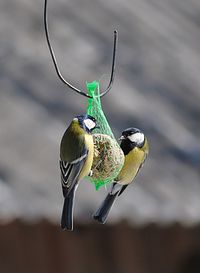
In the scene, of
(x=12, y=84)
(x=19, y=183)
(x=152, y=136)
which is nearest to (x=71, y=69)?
(x=12, y=84)

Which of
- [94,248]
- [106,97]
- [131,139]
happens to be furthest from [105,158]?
[106,97]

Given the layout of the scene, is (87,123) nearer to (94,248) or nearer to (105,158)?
(105,158)

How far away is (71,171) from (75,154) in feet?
0.19

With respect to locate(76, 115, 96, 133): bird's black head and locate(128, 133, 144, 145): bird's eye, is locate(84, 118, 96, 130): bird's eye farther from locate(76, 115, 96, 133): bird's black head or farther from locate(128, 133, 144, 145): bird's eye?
locate(128, 133, 144, 145): bird's eye

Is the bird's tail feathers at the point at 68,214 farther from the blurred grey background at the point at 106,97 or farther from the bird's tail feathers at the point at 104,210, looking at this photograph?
the blurred grey background at the point at 106,97

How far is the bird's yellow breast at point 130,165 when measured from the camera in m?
3.66

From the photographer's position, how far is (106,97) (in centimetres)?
741

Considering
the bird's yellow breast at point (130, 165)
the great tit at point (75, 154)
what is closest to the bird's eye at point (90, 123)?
the great tit at point (75, 154)

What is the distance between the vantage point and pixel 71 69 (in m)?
7.79

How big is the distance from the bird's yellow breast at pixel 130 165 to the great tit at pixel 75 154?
0.26m

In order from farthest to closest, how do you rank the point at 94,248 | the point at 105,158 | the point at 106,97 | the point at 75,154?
the point at 106,97
the point at 94,248
the point at 105,158
the point at 75,154

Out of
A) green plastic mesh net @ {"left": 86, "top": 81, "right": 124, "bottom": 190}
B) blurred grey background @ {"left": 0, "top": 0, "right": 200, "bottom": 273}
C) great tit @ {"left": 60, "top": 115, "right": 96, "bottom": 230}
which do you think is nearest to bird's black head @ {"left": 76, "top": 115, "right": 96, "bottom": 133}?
great tit @ {"left": 60, "top": 115, "right": 96, "bottom": 230}

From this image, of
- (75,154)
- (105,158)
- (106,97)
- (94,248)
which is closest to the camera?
(75,154)

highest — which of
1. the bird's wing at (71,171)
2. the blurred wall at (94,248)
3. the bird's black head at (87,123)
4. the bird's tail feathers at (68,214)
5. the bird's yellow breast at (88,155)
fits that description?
the bird's black head at (87,123)
